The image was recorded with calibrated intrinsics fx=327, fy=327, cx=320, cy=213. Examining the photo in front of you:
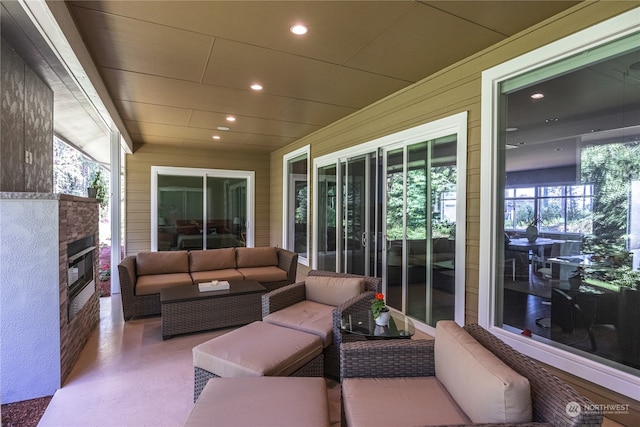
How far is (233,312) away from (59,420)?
1.78 m

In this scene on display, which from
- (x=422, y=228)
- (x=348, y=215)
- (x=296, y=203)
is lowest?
(x=422, y=228)

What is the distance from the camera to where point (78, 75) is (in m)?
2.94

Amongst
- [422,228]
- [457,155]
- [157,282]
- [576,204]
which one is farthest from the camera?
[157,282]

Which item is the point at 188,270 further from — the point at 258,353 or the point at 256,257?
the point at 258,353

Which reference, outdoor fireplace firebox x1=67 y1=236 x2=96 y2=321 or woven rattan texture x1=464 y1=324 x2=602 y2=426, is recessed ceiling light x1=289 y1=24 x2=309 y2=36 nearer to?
woven rattan texture x1=464 y1=324 x2=602 y2=426

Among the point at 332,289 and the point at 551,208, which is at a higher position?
the point at 551,208

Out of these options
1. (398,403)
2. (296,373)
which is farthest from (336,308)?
(398,403)

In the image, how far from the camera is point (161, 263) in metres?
4.61

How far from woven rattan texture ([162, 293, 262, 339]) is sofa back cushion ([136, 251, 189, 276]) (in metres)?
1.34

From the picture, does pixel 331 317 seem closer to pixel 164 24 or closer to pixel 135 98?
pixel 164 24

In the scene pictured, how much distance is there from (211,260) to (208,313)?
1462 millimetres

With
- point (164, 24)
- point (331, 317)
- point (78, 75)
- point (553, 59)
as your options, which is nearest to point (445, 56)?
point (553, 59)

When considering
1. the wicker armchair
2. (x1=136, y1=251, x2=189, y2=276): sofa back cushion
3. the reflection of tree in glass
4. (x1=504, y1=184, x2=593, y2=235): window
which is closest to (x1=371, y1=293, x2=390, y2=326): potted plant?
the wicker armchair

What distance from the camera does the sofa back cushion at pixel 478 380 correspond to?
1240mm
